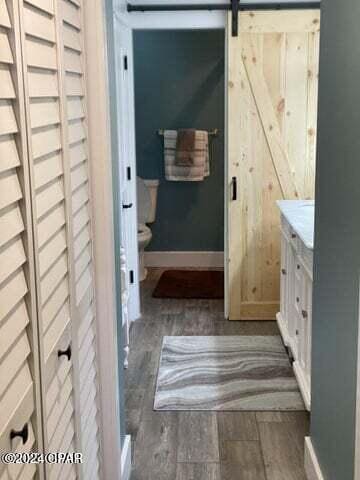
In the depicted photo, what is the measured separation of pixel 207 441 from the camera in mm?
3006

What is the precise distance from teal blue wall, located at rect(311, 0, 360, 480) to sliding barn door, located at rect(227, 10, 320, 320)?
6.39 feet

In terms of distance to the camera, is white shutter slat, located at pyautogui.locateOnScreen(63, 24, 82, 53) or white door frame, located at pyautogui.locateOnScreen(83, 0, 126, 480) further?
white door frame, located at pyautogui.locateOnScreen(83, 0, 126, 480)

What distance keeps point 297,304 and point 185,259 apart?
2.74 metres

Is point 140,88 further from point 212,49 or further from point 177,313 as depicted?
point 177,313

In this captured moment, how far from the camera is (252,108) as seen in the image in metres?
4.37

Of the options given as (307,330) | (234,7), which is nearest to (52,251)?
(307,330)

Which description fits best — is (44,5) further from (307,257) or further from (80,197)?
(307,257)

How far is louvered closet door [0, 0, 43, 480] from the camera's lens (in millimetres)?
1155

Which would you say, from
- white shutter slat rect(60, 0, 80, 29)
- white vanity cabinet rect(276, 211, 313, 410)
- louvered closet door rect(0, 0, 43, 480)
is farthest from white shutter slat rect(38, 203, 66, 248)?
white vanity cabinet rect(276, 211, 313, 410)

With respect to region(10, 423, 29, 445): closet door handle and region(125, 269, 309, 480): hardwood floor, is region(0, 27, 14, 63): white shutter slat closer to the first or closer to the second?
region(10, 423, 29, 445): closet door handle

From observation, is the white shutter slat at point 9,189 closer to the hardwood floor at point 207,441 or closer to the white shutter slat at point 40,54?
the white shutter slat at point 40,54

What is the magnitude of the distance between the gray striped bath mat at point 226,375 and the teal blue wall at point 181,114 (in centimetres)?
197

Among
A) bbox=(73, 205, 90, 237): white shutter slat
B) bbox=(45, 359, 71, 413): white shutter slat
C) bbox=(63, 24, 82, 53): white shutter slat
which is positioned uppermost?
bbox=(63, 24, 82, 53): white shutter slat

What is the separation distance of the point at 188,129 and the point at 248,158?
1.54 m
